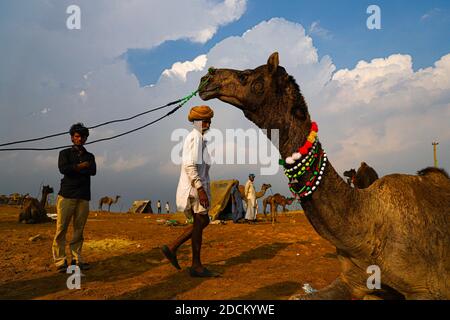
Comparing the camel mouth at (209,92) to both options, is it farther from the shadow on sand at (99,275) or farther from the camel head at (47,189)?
the camel head at (47,189)

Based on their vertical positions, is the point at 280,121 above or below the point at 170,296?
above

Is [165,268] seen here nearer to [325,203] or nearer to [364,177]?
[364,177]

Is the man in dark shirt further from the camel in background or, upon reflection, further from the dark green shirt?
the camel in background

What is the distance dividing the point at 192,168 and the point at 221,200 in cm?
1225

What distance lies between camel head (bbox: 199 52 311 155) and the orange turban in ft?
9.05

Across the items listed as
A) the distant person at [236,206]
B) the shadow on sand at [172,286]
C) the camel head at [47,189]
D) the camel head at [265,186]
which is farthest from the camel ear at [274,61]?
the camel head at [265,186]

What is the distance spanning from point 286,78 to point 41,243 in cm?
913

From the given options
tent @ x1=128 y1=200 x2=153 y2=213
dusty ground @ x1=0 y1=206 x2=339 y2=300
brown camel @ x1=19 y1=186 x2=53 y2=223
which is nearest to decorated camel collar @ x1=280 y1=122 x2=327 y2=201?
dusty ground @ x1=0 y1=206 x2=339 y2=300

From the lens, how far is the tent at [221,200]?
17.4 m

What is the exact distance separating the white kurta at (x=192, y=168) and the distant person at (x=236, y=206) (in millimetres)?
12149

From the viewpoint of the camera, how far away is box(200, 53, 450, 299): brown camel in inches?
121

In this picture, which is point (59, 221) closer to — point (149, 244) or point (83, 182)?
point (83, 182)

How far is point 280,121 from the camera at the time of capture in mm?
3131
